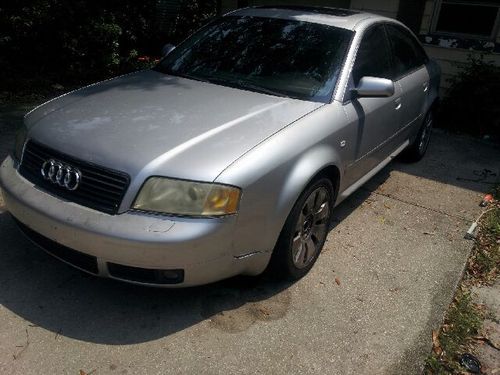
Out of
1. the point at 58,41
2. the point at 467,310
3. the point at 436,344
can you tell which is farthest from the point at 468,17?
the point at 58,41

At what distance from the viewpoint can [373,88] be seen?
3.18m

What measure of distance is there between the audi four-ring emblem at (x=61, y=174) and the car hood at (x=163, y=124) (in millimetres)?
87

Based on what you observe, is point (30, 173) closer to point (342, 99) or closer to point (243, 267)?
point (243, 267)

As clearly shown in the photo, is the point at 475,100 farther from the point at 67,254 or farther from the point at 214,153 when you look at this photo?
the point at 67,254

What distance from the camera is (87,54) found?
7.77 meters

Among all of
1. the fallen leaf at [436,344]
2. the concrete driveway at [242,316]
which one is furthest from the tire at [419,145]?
the fallen leaf at [436,344]

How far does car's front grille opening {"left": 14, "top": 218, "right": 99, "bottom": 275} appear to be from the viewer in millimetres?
2424

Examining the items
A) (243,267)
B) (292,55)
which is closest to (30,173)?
(243,267)

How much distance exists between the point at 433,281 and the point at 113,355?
2122 millimetres

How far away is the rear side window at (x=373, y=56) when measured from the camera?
3438 mm

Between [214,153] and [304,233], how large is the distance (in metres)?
0.92

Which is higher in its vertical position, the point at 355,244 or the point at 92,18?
the point at 92,18

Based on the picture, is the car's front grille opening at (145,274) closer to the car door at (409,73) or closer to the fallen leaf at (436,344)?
the fallen leaf at (436,344)

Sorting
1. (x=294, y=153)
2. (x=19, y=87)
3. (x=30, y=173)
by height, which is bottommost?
(x=19, y=87)
